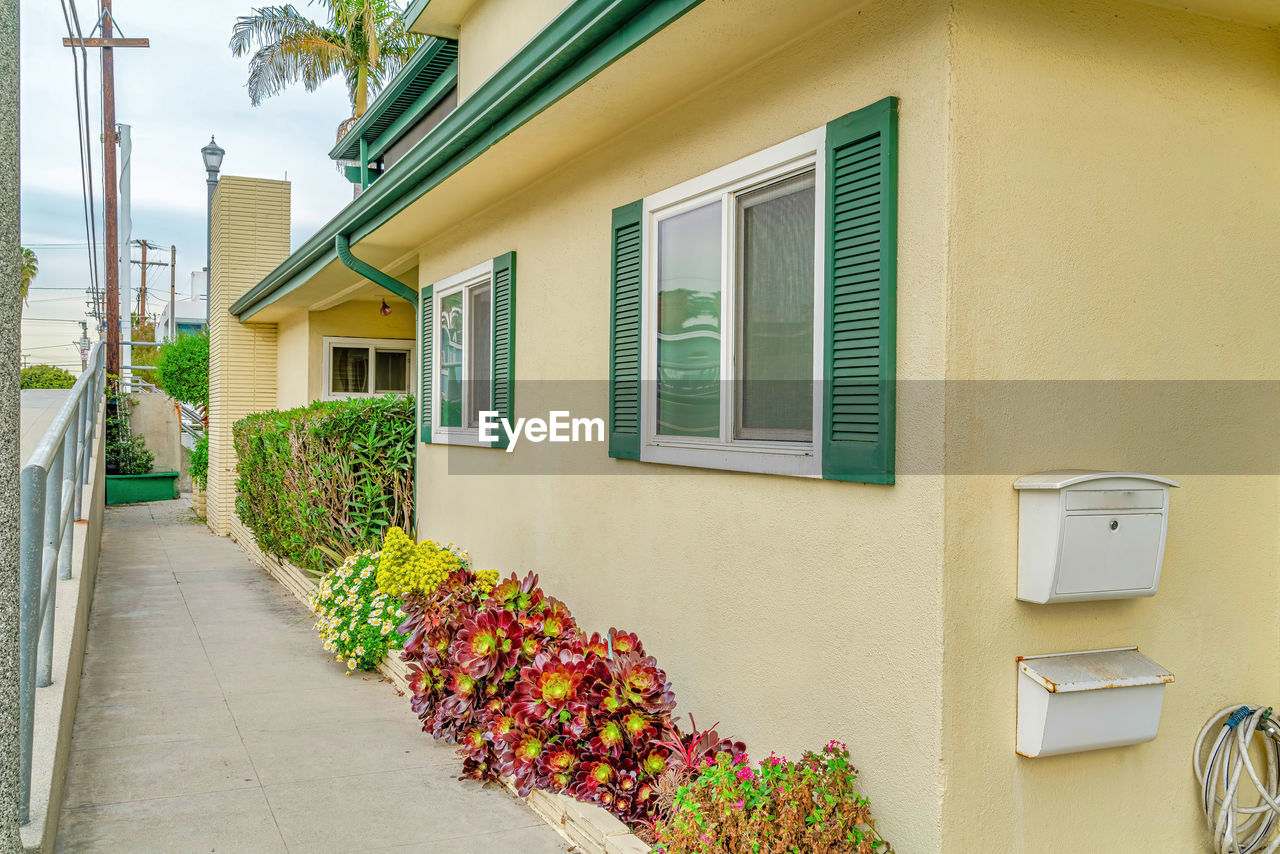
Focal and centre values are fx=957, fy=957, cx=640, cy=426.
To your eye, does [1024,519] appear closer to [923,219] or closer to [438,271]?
[923,219]

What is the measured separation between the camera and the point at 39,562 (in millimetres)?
3391

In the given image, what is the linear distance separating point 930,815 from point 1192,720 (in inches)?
45.1

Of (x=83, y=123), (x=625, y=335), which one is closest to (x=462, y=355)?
(x=625, y=335)

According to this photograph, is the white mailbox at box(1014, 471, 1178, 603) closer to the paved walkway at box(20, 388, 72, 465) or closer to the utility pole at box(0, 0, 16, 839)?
the utility pole at box(0, 0, 16, 839)

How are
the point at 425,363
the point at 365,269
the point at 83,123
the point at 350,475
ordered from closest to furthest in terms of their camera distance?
1. the point at 425,363
2. the point at 350,475
3. the point at 365,269
4. the point at 83,123

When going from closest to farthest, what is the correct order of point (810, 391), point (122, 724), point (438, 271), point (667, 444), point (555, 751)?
point (810, 391) < point (555, 751) < point (667, 444) < point (122, 724) < point (438, 271)

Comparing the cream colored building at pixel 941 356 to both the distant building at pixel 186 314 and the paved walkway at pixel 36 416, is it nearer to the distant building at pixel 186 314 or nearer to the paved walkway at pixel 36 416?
the paved walkway at pixel 36 416

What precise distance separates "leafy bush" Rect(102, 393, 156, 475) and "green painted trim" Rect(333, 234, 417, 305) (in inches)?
524

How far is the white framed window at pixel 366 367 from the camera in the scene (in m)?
12.2

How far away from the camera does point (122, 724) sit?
18.0 feet

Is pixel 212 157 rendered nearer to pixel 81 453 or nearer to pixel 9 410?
pixel 81 453

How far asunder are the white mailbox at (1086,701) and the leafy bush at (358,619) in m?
4.52

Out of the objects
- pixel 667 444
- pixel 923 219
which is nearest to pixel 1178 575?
pixel 923 219

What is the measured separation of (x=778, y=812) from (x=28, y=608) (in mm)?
2676
